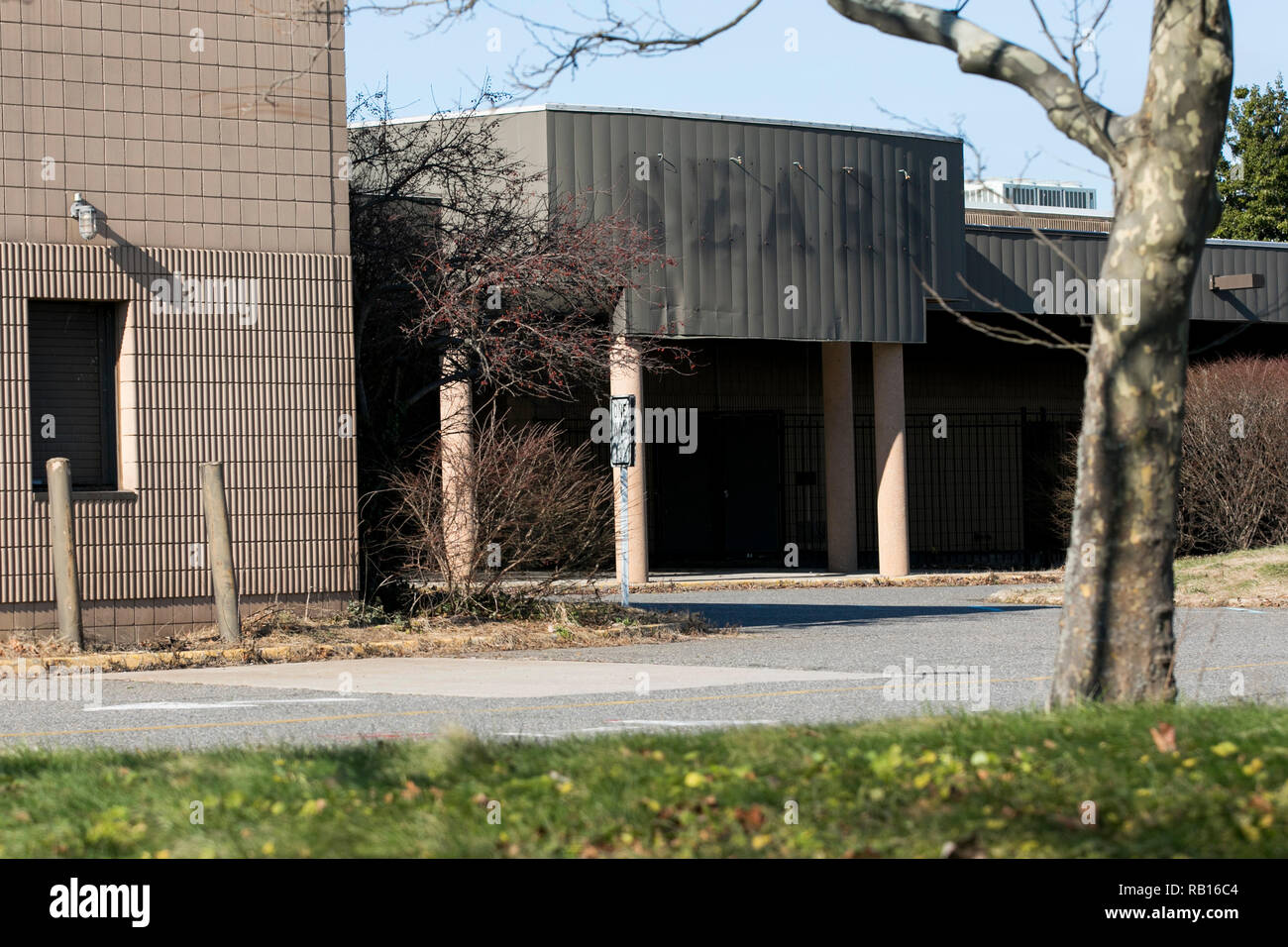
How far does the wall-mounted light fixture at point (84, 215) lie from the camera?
1451 cm

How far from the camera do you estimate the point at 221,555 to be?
1445 cm

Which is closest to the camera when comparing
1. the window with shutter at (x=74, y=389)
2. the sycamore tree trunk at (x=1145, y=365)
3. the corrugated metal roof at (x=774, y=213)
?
the sycamore tree trunk at (x=1145, y=365)

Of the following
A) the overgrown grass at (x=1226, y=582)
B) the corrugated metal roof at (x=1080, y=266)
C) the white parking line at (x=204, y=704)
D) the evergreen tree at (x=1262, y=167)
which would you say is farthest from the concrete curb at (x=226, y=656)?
the evergreen tree at (x=1262, y=167)

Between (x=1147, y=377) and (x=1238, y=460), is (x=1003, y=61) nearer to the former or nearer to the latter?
(x=1147, y=377)

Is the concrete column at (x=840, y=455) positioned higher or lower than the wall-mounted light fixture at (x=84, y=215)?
lower

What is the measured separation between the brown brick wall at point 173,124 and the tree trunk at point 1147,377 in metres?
8.79

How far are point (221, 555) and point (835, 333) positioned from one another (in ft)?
47.0

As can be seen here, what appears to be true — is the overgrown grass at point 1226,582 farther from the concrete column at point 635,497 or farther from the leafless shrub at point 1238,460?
the concrete column at point 635,497

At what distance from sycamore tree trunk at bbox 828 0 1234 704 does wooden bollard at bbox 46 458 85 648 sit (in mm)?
9180

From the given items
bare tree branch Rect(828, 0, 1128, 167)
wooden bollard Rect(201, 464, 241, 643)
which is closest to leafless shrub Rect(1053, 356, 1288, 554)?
wooden bollard Rect(201, 464, 241, 643)

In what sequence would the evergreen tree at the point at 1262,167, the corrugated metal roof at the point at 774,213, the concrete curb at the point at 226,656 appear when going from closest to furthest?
the concrete curb at the point at 226,656 → the corrugated metal roof at the point at 774,213 → the evergreen tree at the point at 1262,167

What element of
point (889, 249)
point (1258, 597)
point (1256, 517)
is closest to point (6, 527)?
point (1258, 597)

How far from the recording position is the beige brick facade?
47.3 feet

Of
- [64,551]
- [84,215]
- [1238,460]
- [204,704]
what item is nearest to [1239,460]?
[1238,460]
